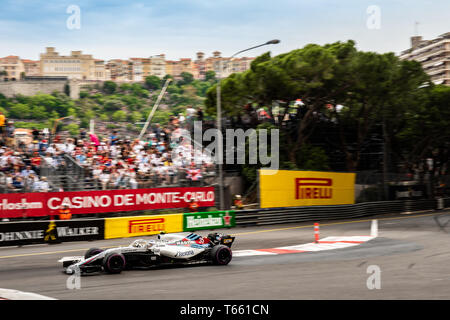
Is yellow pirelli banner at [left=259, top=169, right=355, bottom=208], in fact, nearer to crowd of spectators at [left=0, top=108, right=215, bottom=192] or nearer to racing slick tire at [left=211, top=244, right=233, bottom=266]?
crowd of spectators at [left=0, top=108, right=215, bottom=192]

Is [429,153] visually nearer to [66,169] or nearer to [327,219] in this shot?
[327,219]

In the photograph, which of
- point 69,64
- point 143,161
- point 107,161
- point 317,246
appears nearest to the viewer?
point 317,246

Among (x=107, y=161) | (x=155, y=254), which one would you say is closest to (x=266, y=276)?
(x=155, y=254)

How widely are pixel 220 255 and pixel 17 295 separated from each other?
5.30 m

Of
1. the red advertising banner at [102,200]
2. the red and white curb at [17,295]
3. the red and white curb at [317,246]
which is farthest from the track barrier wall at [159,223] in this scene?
the red and white curb at [17,295]

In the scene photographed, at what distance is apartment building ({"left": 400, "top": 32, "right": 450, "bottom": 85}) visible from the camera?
133875mm

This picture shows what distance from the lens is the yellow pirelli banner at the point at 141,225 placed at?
1956 cm

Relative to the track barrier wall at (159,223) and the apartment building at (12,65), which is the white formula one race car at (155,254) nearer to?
the track barrier wall at (159,223)

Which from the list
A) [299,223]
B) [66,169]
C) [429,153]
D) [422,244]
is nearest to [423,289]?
[422,244]

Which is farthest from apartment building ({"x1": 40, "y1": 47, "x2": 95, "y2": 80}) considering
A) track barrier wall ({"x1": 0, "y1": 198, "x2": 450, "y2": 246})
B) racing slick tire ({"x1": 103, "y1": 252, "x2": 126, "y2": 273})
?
racing slick tire ({"x1": 103, "y1": 252, "x2": 126, "y2": 273})

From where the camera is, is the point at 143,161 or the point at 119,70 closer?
the point at 143,161

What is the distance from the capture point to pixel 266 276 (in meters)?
11.3

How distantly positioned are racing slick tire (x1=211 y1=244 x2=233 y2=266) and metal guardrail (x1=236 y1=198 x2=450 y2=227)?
11261 mm

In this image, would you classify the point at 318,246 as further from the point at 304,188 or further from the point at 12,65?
the point at 12,65
